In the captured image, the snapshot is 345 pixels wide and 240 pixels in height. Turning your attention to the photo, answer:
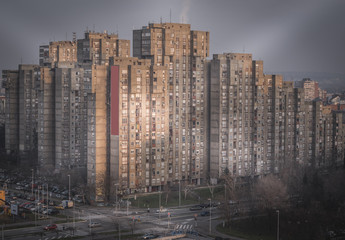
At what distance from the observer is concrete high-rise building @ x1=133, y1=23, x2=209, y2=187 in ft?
232

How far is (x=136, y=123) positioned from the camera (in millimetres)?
66250

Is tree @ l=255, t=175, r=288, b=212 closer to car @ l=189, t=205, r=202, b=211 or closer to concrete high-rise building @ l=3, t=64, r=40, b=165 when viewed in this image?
car @ l=189, t=205, r=202, b=211

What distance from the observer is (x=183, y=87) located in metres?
72.6

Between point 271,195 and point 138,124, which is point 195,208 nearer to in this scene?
point 271,195

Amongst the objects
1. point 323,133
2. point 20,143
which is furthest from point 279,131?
point 20,143

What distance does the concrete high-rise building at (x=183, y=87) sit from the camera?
232ft

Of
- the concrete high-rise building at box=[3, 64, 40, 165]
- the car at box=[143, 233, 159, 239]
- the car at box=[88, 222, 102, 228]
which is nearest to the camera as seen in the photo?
the car at box=[143, 233, 159, 239]

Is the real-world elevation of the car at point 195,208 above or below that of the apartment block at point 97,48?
below

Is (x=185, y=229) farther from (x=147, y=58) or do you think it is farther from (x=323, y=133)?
(x=323, y=133)

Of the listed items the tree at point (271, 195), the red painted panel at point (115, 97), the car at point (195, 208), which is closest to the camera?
the tree at point (271, 195)

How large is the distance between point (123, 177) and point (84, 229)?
1385 cm

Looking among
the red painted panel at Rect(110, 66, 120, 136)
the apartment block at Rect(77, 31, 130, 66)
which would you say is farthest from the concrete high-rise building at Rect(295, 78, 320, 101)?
the red painted panel at Rect(110, 66, 120, 136)

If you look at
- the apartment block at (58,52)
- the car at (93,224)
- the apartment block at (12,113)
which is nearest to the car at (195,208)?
the car at (93,224)

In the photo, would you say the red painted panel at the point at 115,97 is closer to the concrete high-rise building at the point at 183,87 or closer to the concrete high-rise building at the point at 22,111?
the concrete high-rise building at the point at 183,87
